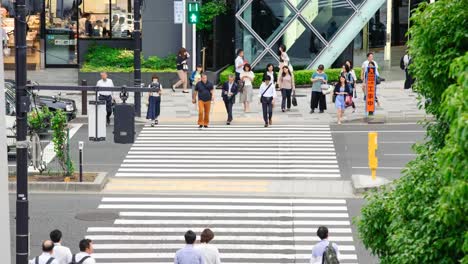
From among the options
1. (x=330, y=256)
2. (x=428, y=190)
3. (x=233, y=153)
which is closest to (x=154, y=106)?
(x=233, y=153)

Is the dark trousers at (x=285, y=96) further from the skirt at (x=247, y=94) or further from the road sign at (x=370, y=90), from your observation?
the road sign at (x=370, y=90)

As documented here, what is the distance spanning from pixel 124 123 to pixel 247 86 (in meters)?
16.6

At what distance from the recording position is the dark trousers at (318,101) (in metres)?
35.9

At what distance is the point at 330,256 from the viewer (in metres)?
15.5

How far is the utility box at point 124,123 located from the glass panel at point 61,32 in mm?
27722

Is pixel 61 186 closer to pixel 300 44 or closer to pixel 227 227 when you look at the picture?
pixel 227 227

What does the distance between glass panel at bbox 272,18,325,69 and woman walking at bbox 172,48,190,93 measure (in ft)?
13.3

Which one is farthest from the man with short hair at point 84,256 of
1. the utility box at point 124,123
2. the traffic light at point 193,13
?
the traffic light at point 193,13

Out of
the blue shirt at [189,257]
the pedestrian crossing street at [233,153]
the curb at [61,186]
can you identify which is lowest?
the curb at [61,186]

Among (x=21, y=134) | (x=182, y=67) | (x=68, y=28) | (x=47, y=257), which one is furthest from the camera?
(x=68, y=28)

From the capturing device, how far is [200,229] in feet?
72.1

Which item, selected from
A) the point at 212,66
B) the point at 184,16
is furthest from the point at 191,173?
the point at 212,66

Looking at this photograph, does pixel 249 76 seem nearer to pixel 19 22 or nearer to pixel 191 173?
pixel 191 173

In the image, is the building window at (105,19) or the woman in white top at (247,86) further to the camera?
the building window at (105,19)
